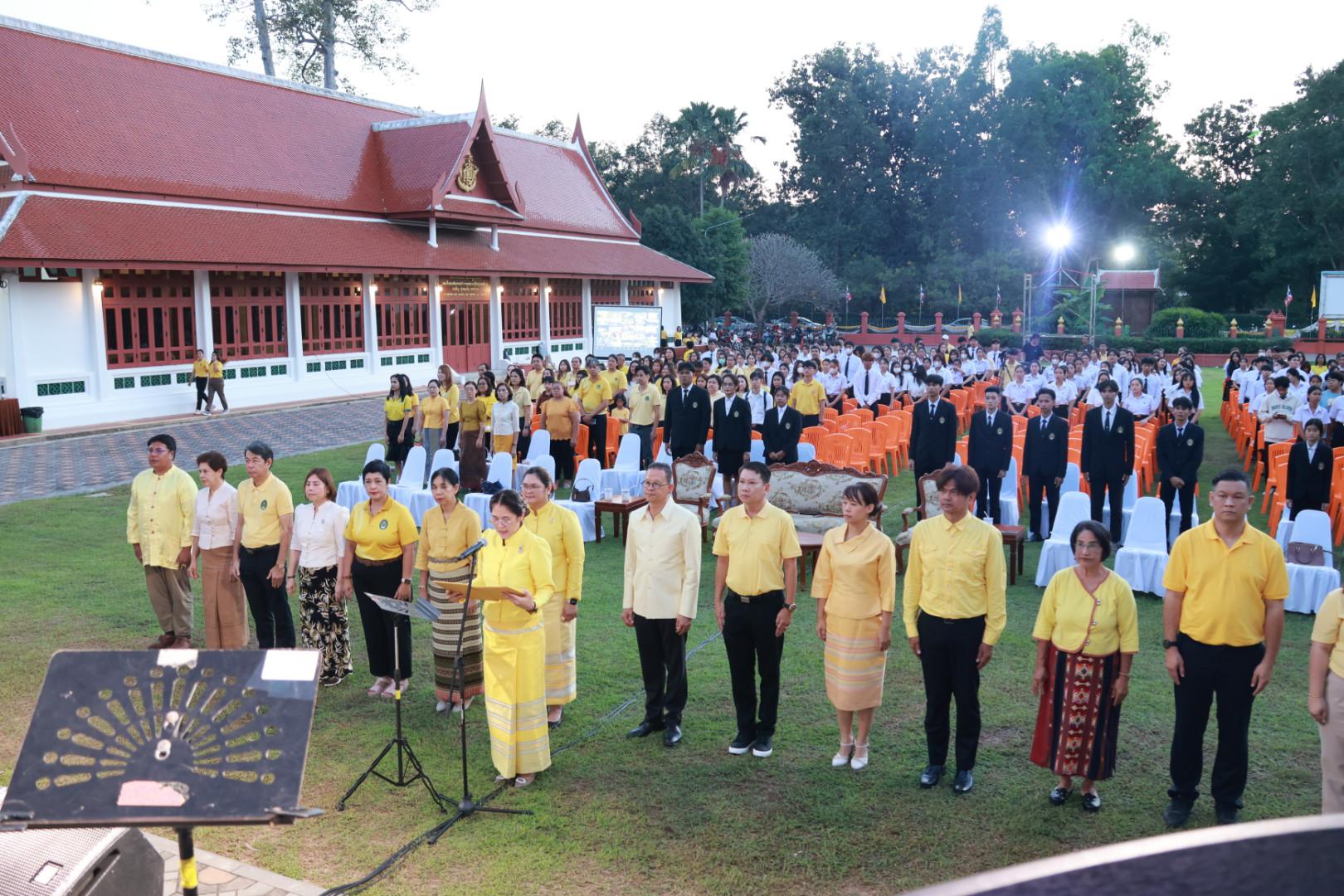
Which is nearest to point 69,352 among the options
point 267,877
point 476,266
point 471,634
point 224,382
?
point 224,382

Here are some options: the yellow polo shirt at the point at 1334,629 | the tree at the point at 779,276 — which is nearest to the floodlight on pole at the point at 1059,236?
the tree at the point at 779,276

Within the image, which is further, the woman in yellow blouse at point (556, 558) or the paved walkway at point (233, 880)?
the woman in yellow blouse at point (556, 558)

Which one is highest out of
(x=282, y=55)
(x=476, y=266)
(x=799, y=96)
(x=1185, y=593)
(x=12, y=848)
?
(x=799, y=96)

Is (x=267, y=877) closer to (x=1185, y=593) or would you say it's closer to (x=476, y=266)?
(x=1185, y=593)

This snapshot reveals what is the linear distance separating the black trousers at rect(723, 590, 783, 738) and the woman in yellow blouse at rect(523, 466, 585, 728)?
973mm

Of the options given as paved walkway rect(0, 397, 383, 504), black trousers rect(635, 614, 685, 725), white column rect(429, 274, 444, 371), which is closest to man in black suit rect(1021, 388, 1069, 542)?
black trousers rect(635, 614, 685, 725)

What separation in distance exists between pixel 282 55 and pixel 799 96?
34163 mm

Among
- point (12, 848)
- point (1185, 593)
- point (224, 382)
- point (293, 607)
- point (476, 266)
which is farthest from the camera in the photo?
point (476, 266)

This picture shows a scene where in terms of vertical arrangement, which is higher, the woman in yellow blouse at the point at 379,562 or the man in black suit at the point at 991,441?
the man in black suit at the point at 991,441

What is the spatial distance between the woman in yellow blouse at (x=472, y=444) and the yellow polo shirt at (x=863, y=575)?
27.6 ft

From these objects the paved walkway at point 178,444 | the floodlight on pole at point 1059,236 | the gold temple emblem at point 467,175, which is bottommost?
the paved walkway at point 178,444

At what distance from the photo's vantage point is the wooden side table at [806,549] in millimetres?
9609

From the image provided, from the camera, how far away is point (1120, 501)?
10.8 meters

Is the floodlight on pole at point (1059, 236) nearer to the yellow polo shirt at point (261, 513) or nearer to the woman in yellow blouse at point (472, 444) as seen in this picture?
the woman in yellow blouse at point (472, 444)
